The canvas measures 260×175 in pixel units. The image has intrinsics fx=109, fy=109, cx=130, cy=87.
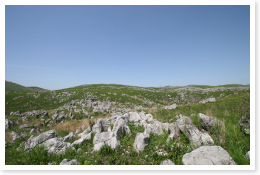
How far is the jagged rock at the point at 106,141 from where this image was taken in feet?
19.3

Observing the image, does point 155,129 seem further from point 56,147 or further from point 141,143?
point 56,147

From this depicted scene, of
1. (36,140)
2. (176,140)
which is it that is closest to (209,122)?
(176,140)

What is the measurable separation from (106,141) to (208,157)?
4980 millimetres

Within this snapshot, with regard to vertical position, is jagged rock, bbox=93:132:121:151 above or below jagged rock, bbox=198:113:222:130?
below

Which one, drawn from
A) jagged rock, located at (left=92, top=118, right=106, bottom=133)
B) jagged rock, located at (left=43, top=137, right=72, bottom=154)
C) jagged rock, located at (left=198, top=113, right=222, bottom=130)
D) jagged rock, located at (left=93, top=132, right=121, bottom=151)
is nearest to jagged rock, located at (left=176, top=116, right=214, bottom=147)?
jagged rock, located at (left=198, top=113, right=222, bottom=130)

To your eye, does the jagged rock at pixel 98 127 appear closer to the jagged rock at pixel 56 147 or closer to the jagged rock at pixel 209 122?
the jagged rock at pixel 56 147

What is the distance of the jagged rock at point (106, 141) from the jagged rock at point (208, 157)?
→ 10.9 ft

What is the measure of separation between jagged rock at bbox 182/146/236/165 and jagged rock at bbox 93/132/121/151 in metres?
3.31

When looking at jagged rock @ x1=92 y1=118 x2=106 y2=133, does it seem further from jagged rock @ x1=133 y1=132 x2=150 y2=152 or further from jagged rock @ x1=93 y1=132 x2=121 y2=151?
jagged rock @ x1=133 y1=132 x2=150 y2=152

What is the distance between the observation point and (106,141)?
6402 millimetres

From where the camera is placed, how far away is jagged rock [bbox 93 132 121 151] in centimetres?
587
